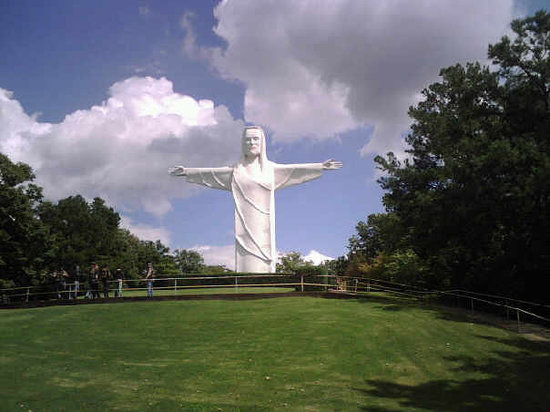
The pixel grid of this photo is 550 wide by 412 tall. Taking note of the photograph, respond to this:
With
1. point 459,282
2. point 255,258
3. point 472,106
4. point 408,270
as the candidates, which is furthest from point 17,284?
point 472,106

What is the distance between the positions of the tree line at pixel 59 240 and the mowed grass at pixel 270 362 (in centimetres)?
1082

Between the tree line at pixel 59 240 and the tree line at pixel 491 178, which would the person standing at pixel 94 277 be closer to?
the tree line at pixel 59 240

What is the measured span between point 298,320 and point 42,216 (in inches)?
1730

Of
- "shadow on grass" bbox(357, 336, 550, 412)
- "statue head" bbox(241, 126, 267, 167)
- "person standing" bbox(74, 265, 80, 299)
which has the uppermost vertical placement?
"statue head" bbox(241, 126, 267, 167)

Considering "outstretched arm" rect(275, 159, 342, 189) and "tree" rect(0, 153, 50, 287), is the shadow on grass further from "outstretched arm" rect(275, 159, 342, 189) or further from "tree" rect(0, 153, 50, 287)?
"tree" rect(0, 153, 50, 287)

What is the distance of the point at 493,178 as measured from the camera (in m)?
21.5

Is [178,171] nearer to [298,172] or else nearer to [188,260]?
[298,172]

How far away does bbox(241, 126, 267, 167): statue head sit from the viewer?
35.3m

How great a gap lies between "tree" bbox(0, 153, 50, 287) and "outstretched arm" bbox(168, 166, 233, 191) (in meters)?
9.60

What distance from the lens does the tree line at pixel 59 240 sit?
34.1 metres

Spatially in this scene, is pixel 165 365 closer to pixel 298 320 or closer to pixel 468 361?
pixel 298 320

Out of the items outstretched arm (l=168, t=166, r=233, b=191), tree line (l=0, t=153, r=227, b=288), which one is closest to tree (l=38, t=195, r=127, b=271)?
tree line (l=0, t=153, r=227, b=288)

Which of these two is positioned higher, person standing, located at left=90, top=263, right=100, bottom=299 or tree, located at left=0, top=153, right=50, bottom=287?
tree, located at left=0, top=153, right=50, bottom=287

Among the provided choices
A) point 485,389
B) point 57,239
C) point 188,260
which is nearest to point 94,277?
point 485,389
